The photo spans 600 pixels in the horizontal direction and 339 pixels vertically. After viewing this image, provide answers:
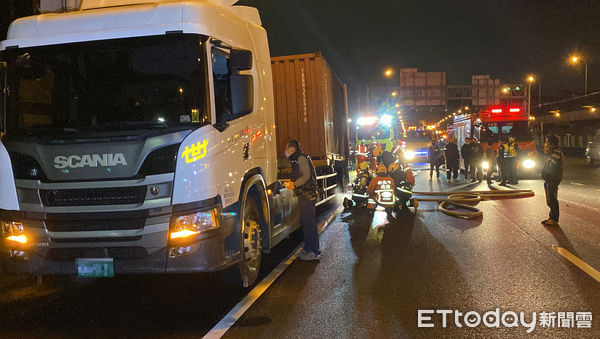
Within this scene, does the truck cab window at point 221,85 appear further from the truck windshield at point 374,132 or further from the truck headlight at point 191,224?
the truck windshield at point 374,132

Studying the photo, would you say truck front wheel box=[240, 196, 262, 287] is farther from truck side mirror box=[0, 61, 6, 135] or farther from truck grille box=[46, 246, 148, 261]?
truck side mirror box=[0, 61, 6, 135]

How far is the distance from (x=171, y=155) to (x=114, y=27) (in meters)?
1.58

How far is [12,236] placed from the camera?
5.11 m

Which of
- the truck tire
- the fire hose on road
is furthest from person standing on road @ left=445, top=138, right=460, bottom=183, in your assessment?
the truck tire

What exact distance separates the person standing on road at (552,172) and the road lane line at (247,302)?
4.86 meters

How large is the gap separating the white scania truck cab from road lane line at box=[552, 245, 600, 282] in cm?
410

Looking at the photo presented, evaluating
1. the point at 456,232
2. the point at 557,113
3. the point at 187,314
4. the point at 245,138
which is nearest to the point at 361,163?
the point at 456,232

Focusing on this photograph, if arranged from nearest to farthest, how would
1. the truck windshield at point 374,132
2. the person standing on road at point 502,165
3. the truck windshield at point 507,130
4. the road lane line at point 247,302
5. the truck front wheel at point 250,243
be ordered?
the road lane line at point 247,302 < the truck front wheel at point 250,243 < the person standing on road at point 502,165 < the truck windshield at point 507,130 < the truck windshield at point 374,132

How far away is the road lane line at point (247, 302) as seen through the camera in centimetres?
460

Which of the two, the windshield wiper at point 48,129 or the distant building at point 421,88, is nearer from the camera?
the windshield wiper at point 48,129

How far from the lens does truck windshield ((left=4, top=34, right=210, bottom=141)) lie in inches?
202

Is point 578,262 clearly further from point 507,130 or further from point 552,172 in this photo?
point 507,130

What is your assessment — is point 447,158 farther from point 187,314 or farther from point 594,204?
point 187,314

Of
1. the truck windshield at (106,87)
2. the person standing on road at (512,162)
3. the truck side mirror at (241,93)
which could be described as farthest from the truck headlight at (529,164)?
the truck windshield at (106,87)
